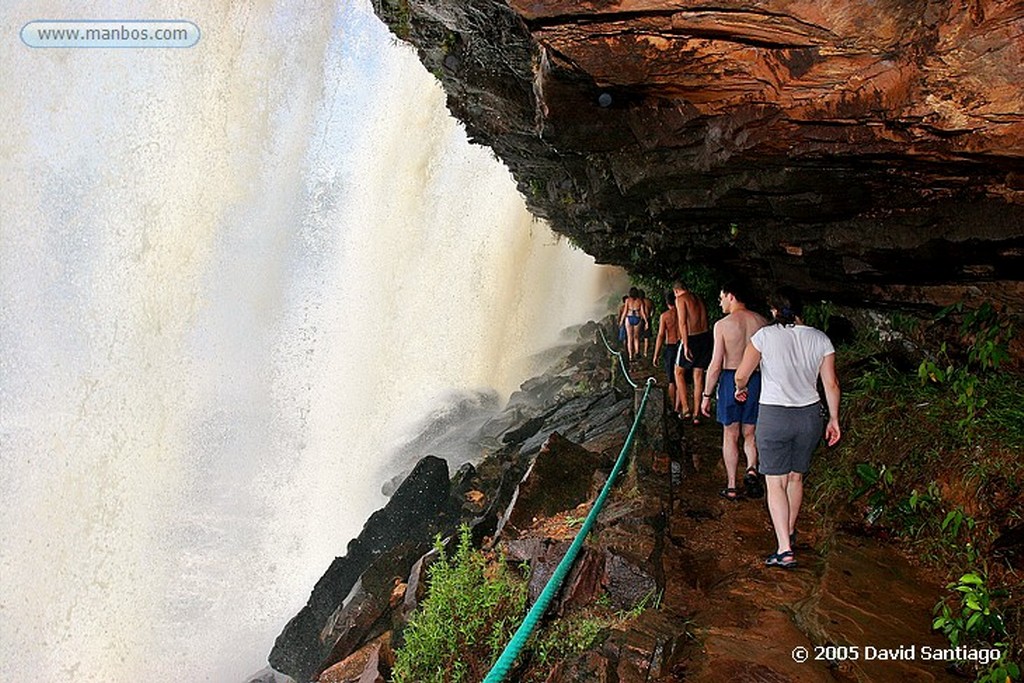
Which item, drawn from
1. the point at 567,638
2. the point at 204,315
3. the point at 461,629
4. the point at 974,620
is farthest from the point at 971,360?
the point at 204,315

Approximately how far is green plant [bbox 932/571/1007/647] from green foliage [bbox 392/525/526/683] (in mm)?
2553

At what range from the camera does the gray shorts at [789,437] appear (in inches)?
187

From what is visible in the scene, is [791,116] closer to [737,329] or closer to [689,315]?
[737,329]

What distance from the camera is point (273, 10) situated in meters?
23.7

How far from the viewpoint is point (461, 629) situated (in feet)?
15.1

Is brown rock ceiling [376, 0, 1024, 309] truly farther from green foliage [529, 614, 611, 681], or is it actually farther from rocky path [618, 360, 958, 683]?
green foliage [529, 614, 611, 681]

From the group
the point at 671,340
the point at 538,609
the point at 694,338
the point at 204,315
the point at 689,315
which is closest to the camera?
the point at 538,609

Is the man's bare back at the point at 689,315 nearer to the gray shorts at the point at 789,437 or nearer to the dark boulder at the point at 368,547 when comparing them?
the gray shorts at the point at 789,437

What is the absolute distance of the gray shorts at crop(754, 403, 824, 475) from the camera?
4.76 metres

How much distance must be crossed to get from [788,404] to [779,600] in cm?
129

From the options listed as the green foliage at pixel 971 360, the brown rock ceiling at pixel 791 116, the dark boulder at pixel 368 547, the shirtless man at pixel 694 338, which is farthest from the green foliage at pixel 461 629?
the shirtless man at pixel 694 338

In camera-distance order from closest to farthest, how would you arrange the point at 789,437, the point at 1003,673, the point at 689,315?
the point at 1003,673
the point at 789,437
the point at 689,315

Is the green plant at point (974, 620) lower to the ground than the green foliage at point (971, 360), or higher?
lower

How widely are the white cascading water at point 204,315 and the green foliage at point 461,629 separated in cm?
1213
